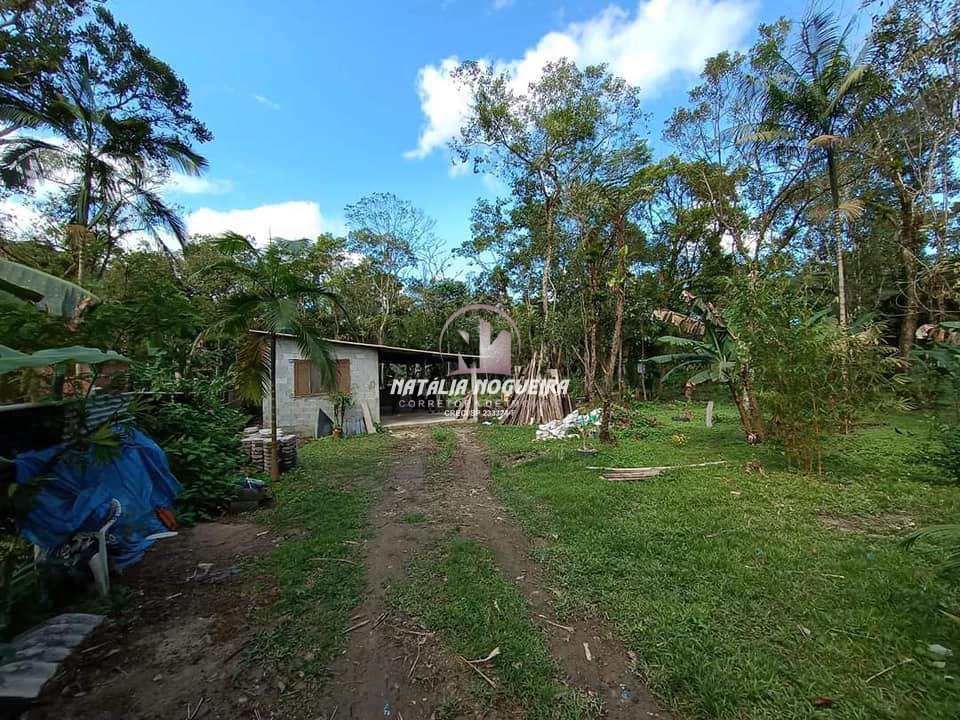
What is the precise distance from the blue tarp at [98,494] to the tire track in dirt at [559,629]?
296cm

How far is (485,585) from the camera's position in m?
3.02

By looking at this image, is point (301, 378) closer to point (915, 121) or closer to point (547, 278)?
point (547, 278)

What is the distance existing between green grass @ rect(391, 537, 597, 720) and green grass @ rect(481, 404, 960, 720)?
0.45 meters

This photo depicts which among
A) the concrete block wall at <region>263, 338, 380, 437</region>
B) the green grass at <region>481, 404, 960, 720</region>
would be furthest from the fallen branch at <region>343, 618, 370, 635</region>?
the concrete block wall at <region>263, 338, 380, 437</region>

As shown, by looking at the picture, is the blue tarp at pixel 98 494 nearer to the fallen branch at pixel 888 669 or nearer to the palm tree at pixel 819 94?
the fallen branch at pixel 888 669

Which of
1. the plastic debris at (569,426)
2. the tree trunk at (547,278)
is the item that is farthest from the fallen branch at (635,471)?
the tree trunk at (547,278)

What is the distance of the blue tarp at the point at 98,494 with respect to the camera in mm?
2858

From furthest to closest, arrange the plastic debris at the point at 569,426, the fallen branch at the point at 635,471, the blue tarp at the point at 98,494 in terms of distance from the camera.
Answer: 1. the plastic debris at the point at 569,426
2. the fallen branch at the point at 635,471
3. the blue tarp at the point at 98,494

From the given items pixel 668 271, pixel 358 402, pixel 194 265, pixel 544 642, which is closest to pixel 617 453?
pixel 544 642

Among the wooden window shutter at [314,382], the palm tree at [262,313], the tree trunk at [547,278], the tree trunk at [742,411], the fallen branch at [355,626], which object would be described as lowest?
the fallen branch at [355,626]

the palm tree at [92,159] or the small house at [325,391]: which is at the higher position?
the palm tree at [92,159]

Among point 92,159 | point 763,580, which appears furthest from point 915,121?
point 92,159

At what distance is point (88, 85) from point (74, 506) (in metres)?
11.7

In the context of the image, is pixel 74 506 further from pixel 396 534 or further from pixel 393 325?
pixel 393 325
